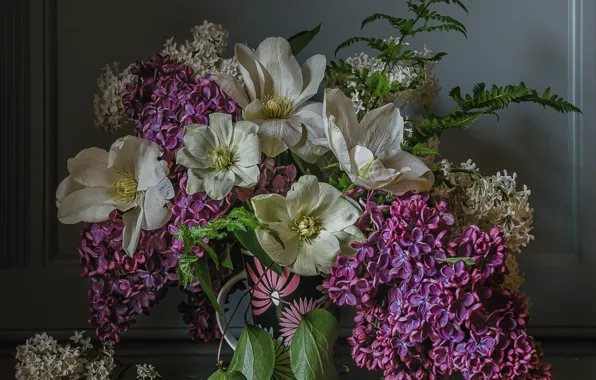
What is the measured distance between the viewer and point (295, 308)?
76cm

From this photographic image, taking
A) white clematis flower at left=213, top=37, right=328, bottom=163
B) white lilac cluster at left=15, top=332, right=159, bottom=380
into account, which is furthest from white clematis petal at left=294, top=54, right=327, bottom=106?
white lilac cluster at left=15, top=332, right=159, bottom=380

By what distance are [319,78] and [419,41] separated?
0.44m

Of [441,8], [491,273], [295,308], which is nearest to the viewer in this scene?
[491,273]

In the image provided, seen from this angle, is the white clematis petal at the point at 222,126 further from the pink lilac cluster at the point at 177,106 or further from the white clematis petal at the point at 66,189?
the white clematis petal at the point at 66,189

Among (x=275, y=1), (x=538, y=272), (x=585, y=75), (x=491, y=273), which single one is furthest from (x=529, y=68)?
(x=491, y=273)

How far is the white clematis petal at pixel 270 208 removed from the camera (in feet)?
2.16

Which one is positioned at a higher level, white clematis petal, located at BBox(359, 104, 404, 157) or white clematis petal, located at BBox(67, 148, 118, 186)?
white clematis petal, located at BBox(359, 104, 404, 157)

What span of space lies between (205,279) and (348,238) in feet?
0.52

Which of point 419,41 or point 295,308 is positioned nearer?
point 295,308

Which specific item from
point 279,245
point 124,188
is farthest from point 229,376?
point 124,188

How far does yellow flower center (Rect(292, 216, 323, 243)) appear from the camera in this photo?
0.68m

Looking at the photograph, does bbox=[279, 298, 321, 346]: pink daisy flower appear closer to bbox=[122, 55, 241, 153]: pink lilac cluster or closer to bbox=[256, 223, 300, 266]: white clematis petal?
bbox=[256, 223, 300, 266]: white clematis petal

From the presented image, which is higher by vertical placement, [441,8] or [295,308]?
[441,8]

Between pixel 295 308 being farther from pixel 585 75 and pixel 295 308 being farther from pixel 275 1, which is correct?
pixel 585 75
